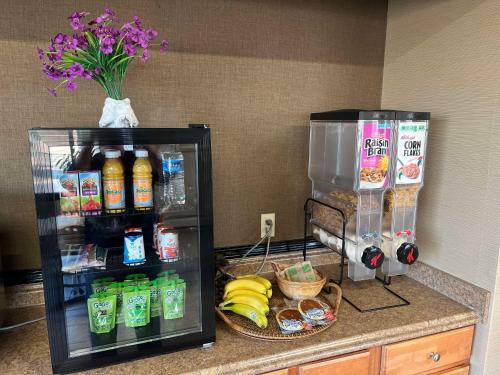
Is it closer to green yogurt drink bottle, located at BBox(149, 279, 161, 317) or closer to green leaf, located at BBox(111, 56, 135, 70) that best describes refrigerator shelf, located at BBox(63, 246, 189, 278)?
green yogurt drink bottle, located at BBox(149, 279, 161, 317)

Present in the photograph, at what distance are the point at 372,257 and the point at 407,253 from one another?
0.16 meters

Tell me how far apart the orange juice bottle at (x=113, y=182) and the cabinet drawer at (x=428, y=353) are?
0.98 metres

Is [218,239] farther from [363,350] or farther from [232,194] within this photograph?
[363,350]

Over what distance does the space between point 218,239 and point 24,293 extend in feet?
2.46

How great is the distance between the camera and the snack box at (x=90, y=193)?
1.04m

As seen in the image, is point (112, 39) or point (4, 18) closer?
point (112, 39)

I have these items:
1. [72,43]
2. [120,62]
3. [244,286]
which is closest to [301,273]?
[244,286]

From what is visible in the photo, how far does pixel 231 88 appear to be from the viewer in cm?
151

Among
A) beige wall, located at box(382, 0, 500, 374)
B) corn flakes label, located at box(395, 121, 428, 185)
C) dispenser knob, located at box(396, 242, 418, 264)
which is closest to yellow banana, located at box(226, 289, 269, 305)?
dispenser knob, located at box(396, 242, 418, 264)

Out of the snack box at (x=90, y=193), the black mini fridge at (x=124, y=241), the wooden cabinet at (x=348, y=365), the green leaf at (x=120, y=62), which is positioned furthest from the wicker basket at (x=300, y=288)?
the green leaf at (x=120, y=62)

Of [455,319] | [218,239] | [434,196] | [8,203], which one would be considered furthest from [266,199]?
[8,203]

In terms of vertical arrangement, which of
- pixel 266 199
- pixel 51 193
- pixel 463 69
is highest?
pixel 463 69

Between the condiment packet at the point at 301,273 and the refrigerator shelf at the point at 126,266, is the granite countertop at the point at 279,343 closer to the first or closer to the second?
the condiment packet at the point at 301,273

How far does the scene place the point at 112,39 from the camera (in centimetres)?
100
